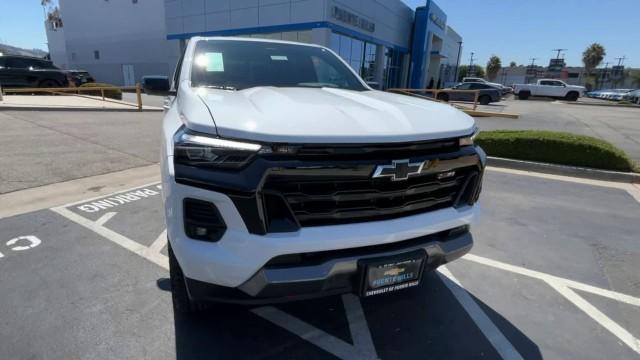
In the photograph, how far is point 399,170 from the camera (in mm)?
1845

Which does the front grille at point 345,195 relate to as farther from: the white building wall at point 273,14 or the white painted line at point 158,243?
the white building wall at point 273,14

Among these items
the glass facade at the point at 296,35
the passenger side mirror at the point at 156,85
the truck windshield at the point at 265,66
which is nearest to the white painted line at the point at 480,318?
the truck windshield at the point at 265,66

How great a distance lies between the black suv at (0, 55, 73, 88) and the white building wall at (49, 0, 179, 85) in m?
11.8

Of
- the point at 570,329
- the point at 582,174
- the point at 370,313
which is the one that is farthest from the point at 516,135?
the point at 370,313

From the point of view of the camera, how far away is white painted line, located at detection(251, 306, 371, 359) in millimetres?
Result: 2211


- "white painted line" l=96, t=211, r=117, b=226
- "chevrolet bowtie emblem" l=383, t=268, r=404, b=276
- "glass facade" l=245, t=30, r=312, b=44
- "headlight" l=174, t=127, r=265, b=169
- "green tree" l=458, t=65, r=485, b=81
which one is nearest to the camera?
"headlight" l=174, t=127, r=265, b=169

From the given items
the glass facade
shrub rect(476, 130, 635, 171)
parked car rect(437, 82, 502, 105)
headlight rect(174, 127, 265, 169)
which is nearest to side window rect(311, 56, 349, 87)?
headlight rect(174, 127, 265, 169)

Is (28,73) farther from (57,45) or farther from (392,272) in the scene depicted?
(57,45)

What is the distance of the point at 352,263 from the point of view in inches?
70.8

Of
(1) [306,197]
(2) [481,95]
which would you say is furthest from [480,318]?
(2) [481,95]

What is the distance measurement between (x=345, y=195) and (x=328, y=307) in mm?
1210

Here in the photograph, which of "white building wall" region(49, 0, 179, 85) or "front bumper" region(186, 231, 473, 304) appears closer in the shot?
"front bumper" region(186, 231, 473, 304)

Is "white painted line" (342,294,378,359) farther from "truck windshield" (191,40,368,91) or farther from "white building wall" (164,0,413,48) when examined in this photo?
"white building wall" (164,0,413,48)

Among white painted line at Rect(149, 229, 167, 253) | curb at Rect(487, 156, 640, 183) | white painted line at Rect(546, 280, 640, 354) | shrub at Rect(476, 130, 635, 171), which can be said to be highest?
shrub at Rect(476, 130, 635, 171)
